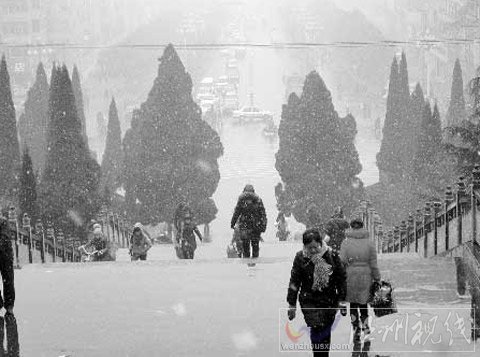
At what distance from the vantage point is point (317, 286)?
36.2 feet

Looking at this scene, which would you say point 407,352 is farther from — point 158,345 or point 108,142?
point 108,142

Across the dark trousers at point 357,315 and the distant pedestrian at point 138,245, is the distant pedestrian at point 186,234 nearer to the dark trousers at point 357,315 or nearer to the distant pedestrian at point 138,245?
the distant pedestrian at point 138,245

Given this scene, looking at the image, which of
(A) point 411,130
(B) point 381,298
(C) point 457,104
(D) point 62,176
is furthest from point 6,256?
(C) point 457,104

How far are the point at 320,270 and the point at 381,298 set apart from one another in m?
1.72

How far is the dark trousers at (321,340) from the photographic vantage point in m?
→ 11.1

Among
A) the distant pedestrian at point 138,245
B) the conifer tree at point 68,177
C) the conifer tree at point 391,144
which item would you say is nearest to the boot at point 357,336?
the distant pedestrian at point 138,245

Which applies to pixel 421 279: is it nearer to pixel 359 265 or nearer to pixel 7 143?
pixel 359 265

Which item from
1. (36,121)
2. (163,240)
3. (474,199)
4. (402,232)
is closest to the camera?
(474,199)

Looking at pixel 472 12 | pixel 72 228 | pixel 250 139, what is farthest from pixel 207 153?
pixel 472 12

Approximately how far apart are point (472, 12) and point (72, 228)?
70614mm

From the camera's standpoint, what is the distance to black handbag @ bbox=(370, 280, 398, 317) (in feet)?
40.8

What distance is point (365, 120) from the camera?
107 m

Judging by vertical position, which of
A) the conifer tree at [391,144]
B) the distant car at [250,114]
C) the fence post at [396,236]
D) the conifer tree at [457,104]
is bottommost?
the fence post at [396,236]

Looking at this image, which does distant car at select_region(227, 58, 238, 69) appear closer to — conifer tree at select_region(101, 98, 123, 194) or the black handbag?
conifer tree at select_region(101, 98, 123, 194)
